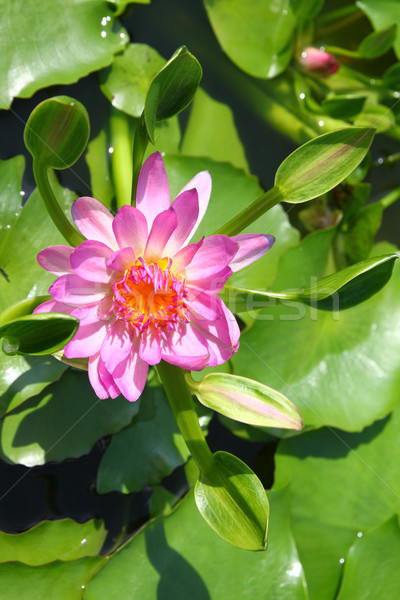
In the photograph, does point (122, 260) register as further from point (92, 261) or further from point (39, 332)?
point (39, 332)

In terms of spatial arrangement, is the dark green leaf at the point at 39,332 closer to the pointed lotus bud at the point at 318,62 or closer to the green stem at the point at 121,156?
the green stem at the point at 121,156

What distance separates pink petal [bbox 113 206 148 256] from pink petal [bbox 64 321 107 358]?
0.17 meters

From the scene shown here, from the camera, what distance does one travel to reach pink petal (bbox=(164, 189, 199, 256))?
0.95 metres

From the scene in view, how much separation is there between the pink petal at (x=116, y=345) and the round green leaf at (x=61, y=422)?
37cm

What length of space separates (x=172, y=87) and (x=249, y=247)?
1.14ft

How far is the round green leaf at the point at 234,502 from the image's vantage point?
3.17ft

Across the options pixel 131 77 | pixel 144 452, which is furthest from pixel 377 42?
pixel 144 452

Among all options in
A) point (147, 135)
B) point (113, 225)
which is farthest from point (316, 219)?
point (113, 225)

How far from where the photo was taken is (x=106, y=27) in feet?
5.01

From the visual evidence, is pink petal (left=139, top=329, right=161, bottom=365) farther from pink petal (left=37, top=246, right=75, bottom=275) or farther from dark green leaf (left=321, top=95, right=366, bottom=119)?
Answer: dark green leaf (left=321, top=95, right=366, bottom=119)

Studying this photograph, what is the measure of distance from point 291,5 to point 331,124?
438mm

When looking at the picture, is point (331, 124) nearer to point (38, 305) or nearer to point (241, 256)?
point (241, 256)

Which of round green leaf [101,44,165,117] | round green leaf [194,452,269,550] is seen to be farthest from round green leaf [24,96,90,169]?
round green leaf [194,452,269,550]

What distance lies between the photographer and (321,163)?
1049mm
